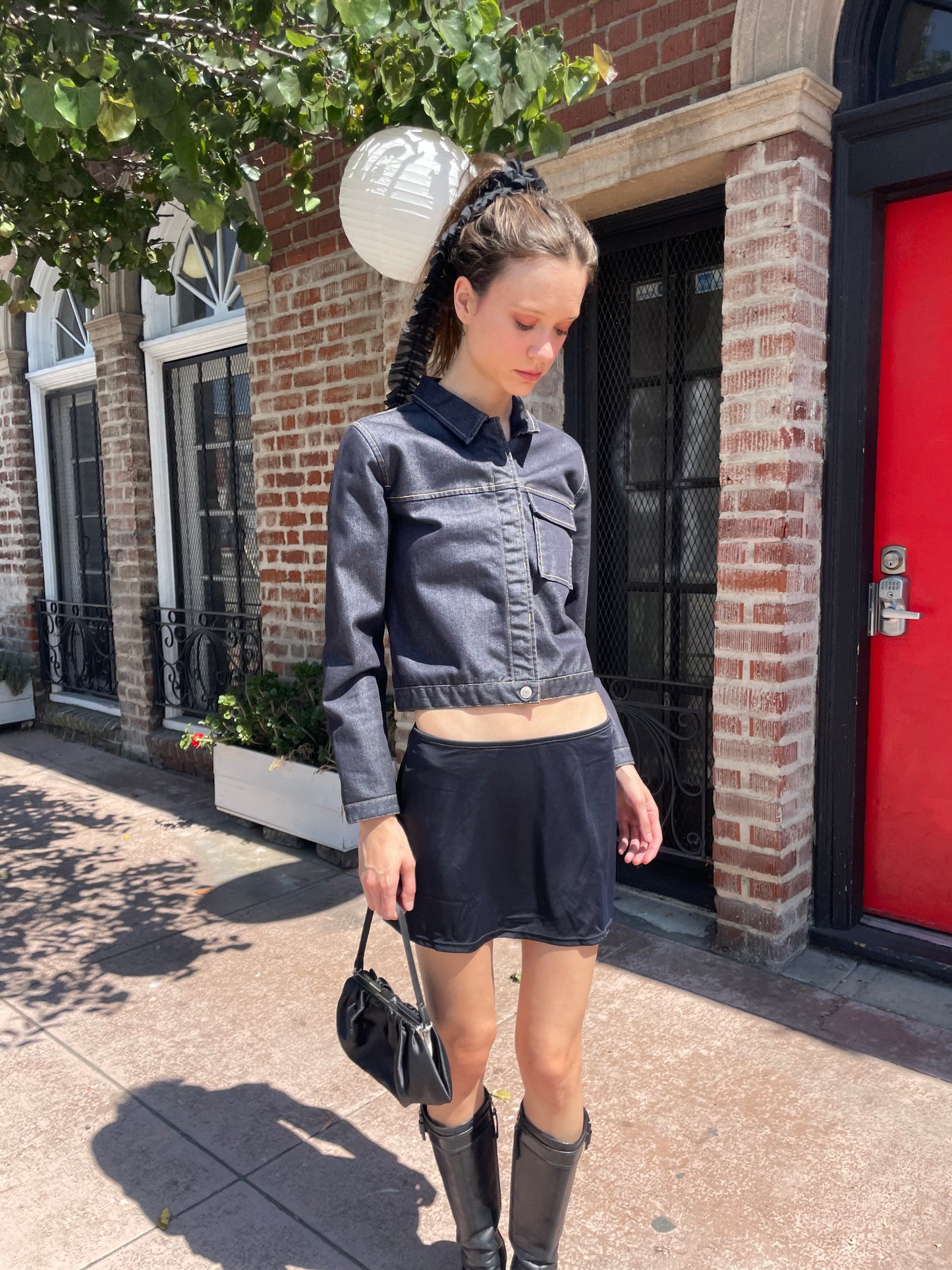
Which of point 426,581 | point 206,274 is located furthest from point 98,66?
point 206,274

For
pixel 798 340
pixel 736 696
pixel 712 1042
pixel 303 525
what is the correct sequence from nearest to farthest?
pixel 712 1042
pixel 798 340
pixel 736 696
pixel 303 525

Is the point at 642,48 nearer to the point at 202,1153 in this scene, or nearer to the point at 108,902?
the point at 202,1153

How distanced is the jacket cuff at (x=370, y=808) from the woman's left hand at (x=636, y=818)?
531 mm

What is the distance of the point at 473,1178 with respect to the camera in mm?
1947

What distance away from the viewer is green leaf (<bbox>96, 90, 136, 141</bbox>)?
279cm

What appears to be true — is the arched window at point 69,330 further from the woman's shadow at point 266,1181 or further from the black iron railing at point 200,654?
the woman's shadow at point 266,1181

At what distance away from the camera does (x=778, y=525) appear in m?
3.24

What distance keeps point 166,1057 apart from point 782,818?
2155 millimetres

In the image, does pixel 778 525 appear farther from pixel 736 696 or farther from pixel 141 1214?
pixel 141 1214

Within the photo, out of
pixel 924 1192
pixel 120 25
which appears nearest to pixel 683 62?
pixel 120 25

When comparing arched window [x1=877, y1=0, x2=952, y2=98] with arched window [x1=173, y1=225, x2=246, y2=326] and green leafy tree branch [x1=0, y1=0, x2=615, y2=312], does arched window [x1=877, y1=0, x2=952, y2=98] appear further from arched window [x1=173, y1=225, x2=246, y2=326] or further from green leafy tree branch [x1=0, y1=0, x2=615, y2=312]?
arched window [x1=173, y1=225, x2=246, y2=326]

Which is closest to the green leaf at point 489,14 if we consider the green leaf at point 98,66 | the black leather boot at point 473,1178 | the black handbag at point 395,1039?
the green leaf at point 98,66

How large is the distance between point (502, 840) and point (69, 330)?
7.00 m

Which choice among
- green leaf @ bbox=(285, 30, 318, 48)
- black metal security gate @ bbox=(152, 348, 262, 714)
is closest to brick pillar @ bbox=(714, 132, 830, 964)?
green leaf @ bbox=(285, 30, 318, 48)
